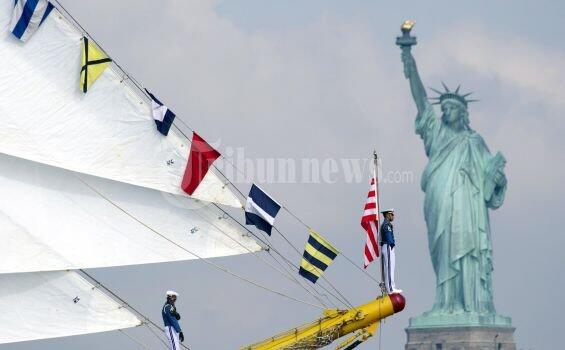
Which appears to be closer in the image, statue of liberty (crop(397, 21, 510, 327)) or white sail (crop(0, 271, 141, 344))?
white sail (crop(0, 271, 141, 344))

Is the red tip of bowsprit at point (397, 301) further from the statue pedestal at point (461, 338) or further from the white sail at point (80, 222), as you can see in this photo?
the statue pedestal at point (461, 338)

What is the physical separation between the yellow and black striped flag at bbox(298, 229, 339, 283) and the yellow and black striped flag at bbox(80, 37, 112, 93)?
7.77m

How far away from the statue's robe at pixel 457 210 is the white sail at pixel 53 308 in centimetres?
10777

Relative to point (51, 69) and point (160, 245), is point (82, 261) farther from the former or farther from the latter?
point (51, 69)

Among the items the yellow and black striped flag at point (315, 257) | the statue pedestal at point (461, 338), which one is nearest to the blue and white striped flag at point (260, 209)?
the yellow and black striped flag at point (315, 257)

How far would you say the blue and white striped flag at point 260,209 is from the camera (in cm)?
4659

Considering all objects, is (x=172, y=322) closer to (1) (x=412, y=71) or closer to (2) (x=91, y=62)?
(2) (x=91, y=62)

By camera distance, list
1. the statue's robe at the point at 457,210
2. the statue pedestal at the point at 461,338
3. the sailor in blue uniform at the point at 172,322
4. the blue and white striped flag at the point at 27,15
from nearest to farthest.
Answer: the sailor in blue uniform at the point at 172,322 → the blue and white striped flag at the point at 27,15 → the statue's robe at the point at 457,210 → the statue pedestal at the point at 461,338

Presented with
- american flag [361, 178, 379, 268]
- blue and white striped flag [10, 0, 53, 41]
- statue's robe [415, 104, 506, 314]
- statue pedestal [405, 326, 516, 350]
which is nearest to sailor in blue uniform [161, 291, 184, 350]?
american flag [361, 178, 379, 268]

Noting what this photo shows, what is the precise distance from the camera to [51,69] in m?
48.6

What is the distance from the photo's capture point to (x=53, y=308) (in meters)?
48.0

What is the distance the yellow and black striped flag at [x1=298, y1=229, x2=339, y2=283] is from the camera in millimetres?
46406

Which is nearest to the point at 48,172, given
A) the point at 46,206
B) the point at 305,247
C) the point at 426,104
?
the point at 46,206

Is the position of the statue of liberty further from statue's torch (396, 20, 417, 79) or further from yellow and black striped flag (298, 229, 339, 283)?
yellow and black striped flag (298, 229, 339, 283)
